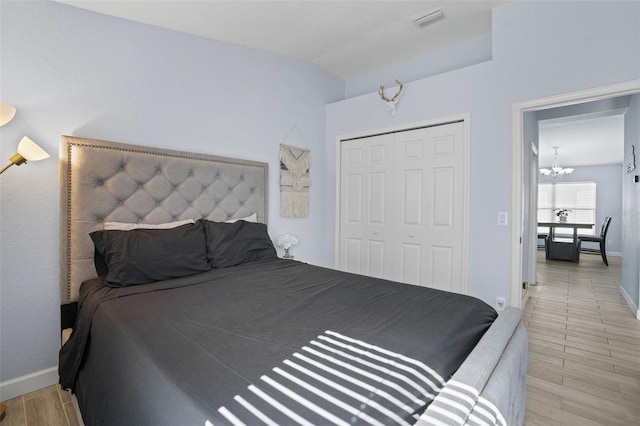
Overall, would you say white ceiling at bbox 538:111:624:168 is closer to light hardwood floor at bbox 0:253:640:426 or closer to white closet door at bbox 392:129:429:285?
light hardwood floor at bbox 0:253:640:426

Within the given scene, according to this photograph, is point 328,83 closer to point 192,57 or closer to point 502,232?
point 192,57

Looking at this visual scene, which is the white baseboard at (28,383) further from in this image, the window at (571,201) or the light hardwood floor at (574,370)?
the window at (571,201)

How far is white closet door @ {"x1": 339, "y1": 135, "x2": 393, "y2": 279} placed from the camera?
343cm

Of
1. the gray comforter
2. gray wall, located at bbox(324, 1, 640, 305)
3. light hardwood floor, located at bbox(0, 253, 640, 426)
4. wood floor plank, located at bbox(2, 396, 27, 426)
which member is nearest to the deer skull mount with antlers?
gray wall, located at bbox(324, 1, 640, 305)

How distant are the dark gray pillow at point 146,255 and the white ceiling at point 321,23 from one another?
1591 millimetres

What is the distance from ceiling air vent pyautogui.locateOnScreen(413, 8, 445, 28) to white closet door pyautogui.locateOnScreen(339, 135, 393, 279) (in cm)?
107

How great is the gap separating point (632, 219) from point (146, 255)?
5230 mm

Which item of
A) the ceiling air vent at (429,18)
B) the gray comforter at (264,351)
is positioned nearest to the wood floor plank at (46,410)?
the gray comforter at (264,351)

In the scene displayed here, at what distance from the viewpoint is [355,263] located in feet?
12.2

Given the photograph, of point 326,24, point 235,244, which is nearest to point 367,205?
point 235,244

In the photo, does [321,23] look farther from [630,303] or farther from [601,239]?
[601,239]

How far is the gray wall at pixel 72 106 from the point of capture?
183 cm

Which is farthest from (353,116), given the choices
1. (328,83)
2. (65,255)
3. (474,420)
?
(474,420)

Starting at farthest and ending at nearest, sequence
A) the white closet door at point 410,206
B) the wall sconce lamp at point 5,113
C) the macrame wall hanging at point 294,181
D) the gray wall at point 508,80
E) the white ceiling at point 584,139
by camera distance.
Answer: the white ceiling at point 584,139, the macrame wall hanging at point 294,181, the white closet door at point 410,206, the gray wall at point 508,80, the wall sconce lamp at point 5,113
